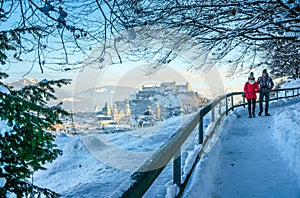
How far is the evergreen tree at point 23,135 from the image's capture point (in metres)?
3.40

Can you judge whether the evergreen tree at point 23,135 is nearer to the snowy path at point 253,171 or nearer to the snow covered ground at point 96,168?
the snow covered ground at point 96,168

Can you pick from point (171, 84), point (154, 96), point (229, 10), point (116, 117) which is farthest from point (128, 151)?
point (171, 84)

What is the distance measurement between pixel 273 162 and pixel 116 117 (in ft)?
35.6

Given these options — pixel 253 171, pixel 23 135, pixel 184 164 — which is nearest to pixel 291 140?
pixel 253 171

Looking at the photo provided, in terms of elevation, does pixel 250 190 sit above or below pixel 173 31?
below

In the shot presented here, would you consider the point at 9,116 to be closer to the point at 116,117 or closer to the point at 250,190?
the point at 250,190

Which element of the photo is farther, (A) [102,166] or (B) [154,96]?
(B) [154,96]

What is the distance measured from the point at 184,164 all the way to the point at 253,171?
4.03 feet

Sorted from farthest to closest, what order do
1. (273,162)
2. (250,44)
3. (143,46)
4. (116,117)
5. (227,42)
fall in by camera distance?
(116,117), (250,44), (227,42), (143,46), (273,162)

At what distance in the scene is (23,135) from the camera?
3.90 metres

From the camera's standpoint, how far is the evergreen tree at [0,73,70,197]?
3398 mm

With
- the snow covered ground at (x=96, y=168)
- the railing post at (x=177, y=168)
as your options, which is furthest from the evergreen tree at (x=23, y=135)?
the railing post at (x=177, y=168)

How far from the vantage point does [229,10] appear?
619 cm

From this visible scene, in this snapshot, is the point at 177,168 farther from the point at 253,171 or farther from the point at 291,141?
the point at 291,141
